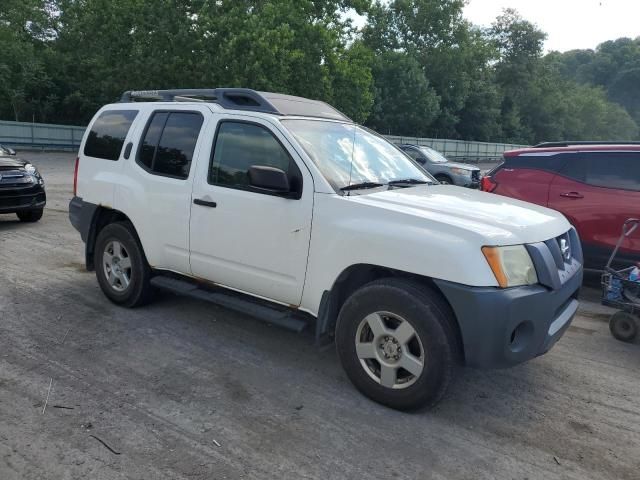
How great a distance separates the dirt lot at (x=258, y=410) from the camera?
9.46ft

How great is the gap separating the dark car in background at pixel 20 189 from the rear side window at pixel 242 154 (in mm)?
5693

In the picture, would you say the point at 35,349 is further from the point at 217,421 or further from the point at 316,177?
the point at 316,177

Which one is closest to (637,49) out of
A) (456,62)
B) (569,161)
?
(456,62)

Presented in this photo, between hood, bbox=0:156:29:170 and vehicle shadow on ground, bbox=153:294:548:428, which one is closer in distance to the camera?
vehicle shadow on ground, bbox=153:294:548:428

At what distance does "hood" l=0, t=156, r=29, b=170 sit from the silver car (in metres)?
10.6

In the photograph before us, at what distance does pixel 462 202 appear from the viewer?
3848mm

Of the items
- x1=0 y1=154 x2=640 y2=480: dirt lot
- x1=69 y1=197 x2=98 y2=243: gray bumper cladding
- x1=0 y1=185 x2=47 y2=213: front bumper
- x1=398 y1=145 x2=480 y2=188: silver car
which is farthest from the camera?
x1=398 y1=145 x2=480 y2=188: silver car

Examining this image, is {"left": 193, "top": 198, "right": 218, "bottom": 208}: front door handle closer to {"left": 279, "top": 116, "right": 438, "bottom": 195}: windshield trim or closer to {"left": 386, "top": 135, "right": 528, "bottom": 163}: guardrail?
{"left": 279, "top": 116, "right": 438, "bottom": 195}: windshield trim

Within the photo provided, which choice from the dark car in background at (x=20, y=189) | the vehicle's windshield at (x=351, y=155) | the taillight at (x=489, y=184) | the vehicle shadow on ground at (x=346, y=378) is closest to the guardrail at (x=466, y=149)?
the taillight at (x=489, y=184)

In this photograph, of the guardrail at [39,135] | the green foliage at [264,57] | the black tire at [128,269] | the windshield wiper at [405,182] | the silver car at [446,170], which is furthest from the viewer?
the guardrail at [39,135]

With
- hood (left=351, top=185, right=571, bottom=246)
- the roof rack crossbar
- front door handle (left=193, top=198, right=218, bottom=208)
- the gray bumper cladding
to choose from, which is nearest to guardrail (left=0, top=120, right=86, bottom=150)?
the gray bumper cladding

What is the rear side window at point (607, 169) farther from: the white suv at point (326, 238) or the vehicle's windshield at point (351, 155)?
the vehicle's windshield at point (351, 155)

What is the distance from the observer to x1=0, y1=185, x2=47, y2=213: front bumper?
27.6ft

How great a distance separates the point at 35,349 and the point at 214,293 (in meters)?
1.40
